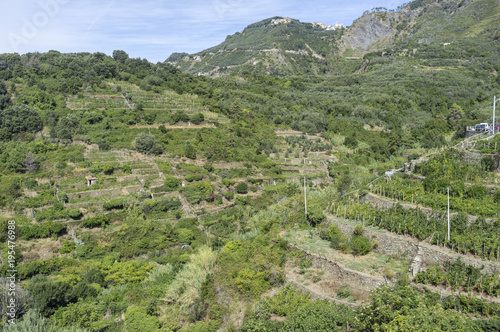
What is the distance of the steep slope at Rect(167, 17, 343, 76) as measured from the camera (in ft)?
351

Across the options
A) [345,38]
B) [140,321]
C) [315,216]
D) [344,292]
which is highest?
[345,38]

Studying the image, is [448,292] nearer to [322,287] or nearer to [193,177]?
[322,287]

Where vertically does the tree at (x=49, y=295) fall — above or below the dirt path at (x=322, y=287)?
below

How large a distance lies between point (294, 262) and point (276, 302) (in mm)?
2692

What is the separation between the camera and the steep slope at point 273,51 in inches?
4215

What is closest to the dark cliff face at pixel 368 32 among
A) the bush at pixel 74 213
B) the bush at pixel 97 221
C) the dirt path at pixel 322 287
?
the bush at pixel 97 221

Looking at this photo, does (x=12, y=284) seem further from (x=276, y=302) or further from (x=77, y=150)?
(x=77, y=150)

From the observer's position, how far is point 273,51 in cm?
11094

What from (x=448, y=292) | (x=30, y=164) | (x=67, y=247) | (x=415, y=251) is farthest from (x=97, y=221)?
(x=448, y=292)

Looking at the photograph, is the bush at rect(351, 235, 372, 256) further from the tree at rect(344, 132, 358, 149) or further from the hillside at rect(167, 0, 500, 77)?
the hillside at rect(167, 0, 500, 77)

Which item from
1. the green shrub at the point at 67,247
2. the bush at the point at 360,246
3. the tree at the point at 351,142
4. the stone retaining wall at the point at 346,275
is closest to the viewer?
the stone retaining wall at the point at 346,275

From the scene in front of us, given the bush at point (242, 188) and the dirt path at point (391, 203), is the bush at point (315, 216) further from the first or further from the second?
the bush at point (242, 188)

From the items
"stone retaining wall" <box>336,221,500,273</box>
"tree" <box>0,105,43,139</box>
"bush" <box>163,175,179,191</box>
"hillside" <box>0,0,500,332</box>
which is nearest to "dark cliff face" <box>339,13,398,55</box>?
"hillside" <box>0,0,500,332</box>

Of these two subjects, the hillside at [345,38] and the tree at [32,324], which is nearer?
the tree at [32,324]
